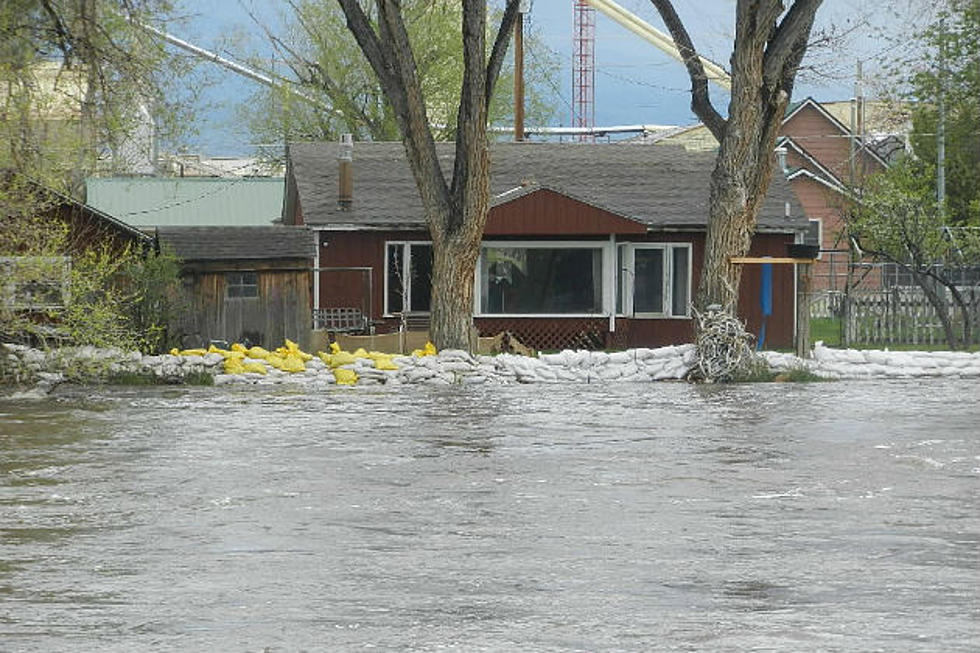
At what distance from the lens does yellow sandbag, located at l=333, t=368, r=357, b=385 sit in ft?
94.8

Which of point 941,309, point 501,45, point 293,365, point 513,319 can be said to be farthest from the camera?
point 513,319

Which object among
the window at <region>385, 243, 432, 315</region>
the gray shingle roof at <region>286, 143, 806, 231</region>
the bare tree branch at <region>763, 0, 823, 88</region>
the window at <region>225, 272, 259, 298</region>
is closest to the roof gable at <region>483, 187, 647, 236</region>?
the gray shingle roof at <region>286, 143, 806, 231</region>

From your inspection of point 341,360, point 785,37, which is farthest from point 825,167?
point 341,360

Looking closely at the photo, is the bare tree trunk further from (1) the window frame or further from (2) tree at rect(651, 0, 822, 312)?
(1) the window frame

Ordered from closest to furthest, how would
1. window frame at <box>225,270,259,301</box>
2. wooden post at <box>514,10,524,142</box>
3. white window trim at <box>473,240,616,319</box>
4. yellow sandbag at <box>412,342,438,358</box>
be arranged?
yellow sandbag at <box>412,342,438,358</box>, window frame at <box>225,270,259,301</box>, white window trim at <box>473,240,616,319</box>, wooden post at <box>514,10,524,142</box>

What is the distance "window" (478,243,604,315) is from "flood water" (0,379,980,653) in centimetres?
1544

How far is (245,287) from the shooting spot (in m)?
35.2

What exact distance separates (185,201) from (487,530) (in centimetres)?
4278

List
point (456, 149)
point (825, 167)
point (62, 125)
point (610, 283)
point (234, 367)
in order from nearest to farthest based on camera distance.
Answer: point (62, 125)
point (234, 367)
point (456, 149)
point (610, 283)
point (825, 167)

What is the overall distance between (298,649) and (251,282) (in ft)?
87.7

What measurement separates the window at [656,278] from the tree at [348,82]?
62.9 feet

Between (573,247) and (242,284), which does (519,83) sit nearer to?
(573,247)

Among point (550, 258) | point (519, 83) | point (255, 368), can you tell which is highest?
point (519, 83)

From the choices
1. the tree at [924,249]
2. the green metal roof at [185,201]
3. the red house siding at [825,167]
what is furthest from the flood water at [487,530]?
the red house siding at [825,167]
